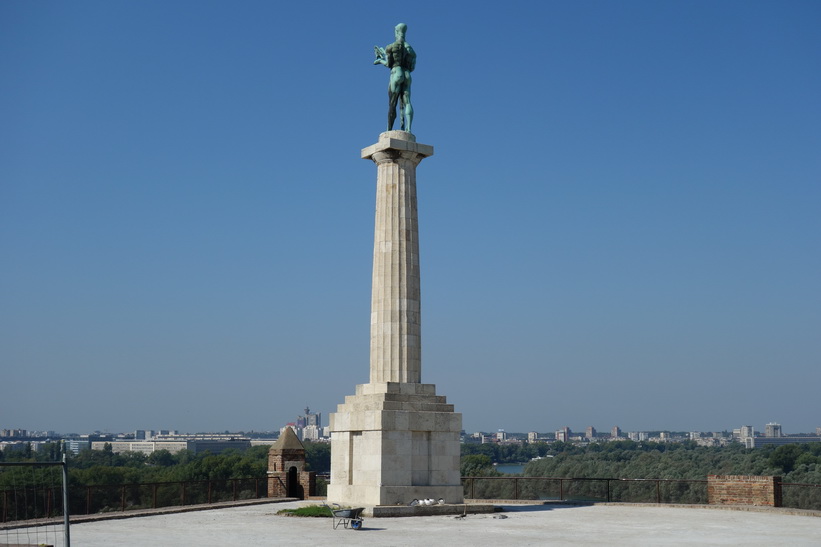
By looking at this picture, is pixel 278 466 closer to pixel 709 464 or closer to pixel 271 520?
pixel 271 520

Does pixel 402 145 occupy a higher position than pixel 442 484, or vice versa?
pixel 402 145

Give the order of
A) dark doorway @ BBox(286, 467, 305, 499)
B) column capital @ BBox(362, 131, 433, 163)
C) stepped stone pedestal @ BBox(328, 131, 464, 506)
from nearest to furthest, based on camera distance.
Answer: stepped stone pedestal @ BBox(328, 131, 464, 506) < column capital @ BBox(362, 131, 433, 163) < dark doorway @ BBox(286, 467, 305, 499)

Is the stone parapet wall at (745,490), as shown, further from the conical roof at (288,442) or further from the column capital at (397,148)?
the conical roof at (288,442)

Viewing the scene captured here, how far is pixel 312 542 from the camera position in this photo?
20438mm

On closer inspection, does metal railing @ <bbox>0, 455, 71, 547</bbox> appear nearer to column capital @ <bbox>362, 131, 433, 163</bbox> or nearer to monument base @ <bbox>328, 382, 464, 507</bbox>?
monument base @ <bbox>328, 382, 464, 507</bbox>

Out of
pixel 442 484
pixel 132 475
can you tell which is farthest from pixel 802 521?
pixel 132 475

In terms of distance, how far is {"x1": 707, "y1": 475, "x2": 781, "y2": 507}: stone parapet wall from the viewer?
30.2 meters

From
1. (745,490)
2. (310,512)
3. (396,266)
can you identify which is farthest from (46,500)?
(745,490)

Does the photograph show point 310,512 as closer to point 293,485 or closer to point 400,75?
point 293,485

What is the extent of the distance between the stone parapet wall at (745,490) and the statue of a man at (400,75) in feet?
51.9

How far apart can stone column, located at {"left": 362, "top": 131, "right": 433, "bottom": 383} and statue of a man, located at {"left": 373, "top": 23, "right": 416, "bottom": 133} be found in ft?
4.22

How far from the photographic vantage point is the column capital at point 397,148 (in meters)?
29.7

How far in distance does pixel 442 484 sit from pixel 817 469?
205 feet

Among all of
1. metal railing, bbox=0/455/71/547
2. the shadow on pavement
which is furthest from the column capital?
metal railing, bbox=0/455/71/547
